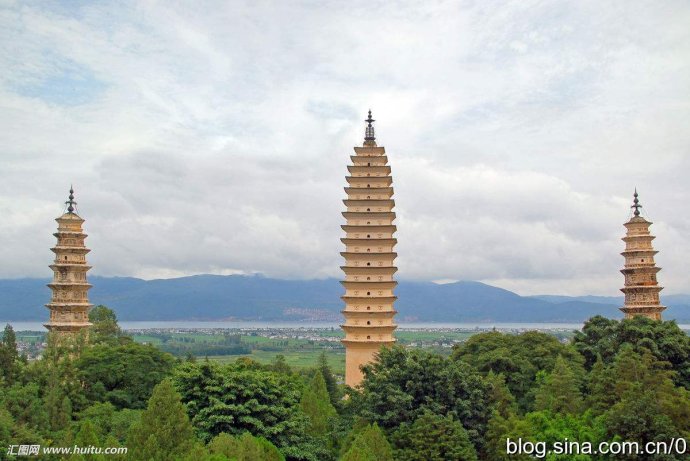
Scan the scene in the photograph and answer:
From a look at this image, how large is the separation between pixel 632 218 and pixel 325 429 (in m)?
29.8

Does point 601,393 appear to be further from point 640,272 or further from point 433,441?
point 640,272

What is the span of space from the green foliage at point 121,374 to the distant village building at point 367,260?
13322 millimetres

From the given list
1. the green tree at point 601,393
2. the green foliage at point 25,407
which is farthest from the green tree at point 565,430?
the green foliage at point 25,407

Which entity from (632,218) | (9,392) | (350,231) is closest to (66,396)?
(9,392)

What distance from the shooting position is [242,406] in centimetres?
3197

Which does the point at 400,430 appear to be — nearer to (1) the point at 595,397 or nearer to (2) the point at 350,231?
(1) the point at 595,397

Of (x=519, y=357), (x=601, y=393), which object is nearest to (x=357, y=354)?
(x=519, y=357)

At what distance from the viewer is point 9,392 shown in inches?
1394

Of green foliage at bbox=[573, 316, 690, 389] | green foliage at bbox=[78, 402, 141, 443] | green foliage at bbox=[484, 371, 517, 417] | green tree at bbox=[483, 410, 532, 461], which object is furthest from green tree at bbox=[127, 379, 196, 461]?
green foliage at bbox=[573, 316, 690, 389]

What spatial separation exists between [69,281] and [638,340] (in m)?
36.9

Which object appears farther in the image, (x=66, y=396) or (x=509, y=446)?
(x=66, y=396)

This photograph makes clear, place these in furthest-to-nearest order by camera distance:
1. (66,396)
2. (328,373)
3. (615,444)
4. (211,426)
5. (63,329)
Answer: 1. (328,373)
2. (63,329)
3. (66,396)
4. (211,426)
5. (615,444)

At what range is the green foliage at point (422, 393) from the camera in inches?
1350

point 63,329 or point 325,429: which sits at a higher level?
point 63,329
